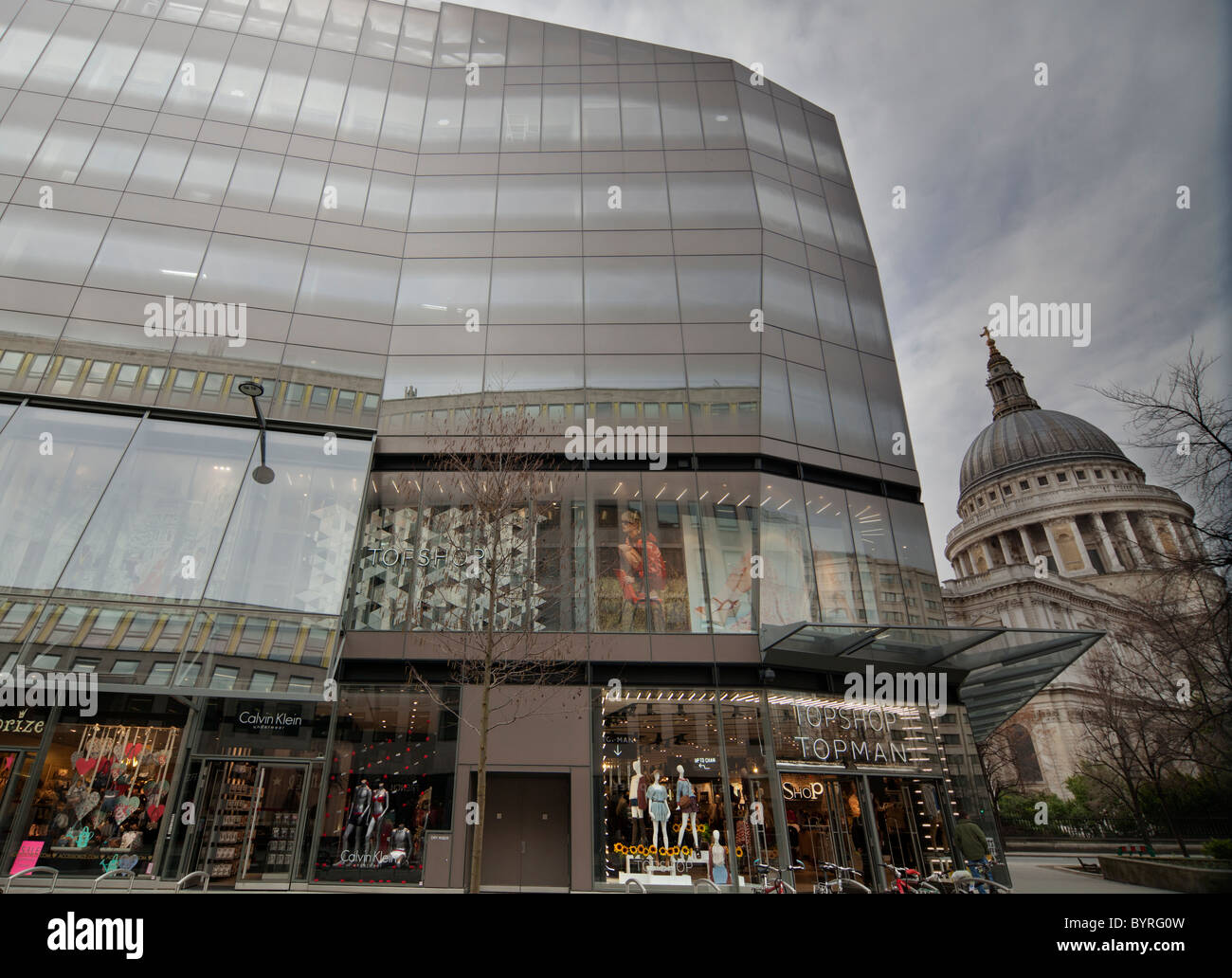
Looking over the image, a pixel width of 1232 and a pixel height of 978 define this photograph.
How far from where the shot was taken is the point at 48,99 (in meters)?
22.7

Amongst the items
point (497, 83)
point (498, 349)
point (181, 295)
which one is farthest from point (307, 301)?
point (497, 83)

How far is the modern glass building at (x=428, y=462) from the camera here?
15.3 meters

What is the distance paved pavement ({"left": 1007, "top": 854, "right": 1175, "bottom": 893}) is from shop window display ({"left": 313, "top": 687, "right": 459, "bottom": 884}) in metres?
14.1

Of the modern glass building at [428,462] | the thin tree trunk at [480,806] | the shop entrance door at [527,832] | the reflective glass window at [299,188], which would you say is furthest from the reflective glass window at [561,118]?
the shop entrance door at [527,832]

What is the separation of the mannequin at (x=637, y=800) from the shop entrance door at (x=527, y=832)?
1.70 metres

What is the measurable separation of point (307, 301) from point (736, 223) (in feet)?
48.9

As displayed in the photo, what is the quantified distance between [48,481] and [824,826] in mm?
22568

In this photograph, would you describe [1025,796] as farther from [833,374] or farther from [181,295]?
[181,295]

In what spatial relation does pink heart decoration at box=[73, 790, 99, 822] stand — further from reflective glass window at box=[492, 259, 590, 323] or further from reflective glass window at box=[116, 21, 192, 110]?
reflective glass window at box=[116, 21, 192, 110]

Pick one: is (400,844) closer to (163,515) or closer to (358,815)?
(358,815)

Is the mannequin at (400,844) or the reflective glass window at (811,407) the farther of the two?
the reflective glass window at (811,407)

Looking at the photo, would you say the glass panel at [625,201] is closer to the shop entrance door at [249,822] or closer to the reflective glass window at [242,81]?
the reflective glass window at [242,81]

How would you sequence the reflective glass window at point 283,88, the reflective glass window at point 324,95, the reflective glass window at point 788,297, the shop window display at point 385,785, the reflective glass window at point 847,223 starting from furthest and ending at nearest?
the reflective glass window at point 847,223
the reflective glass window at point 324,95
the reflective glass window at point 283,88
the reflective glass window at point 788,297
the shop window display at point 385,785

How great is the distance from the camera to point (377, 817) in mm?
15578
